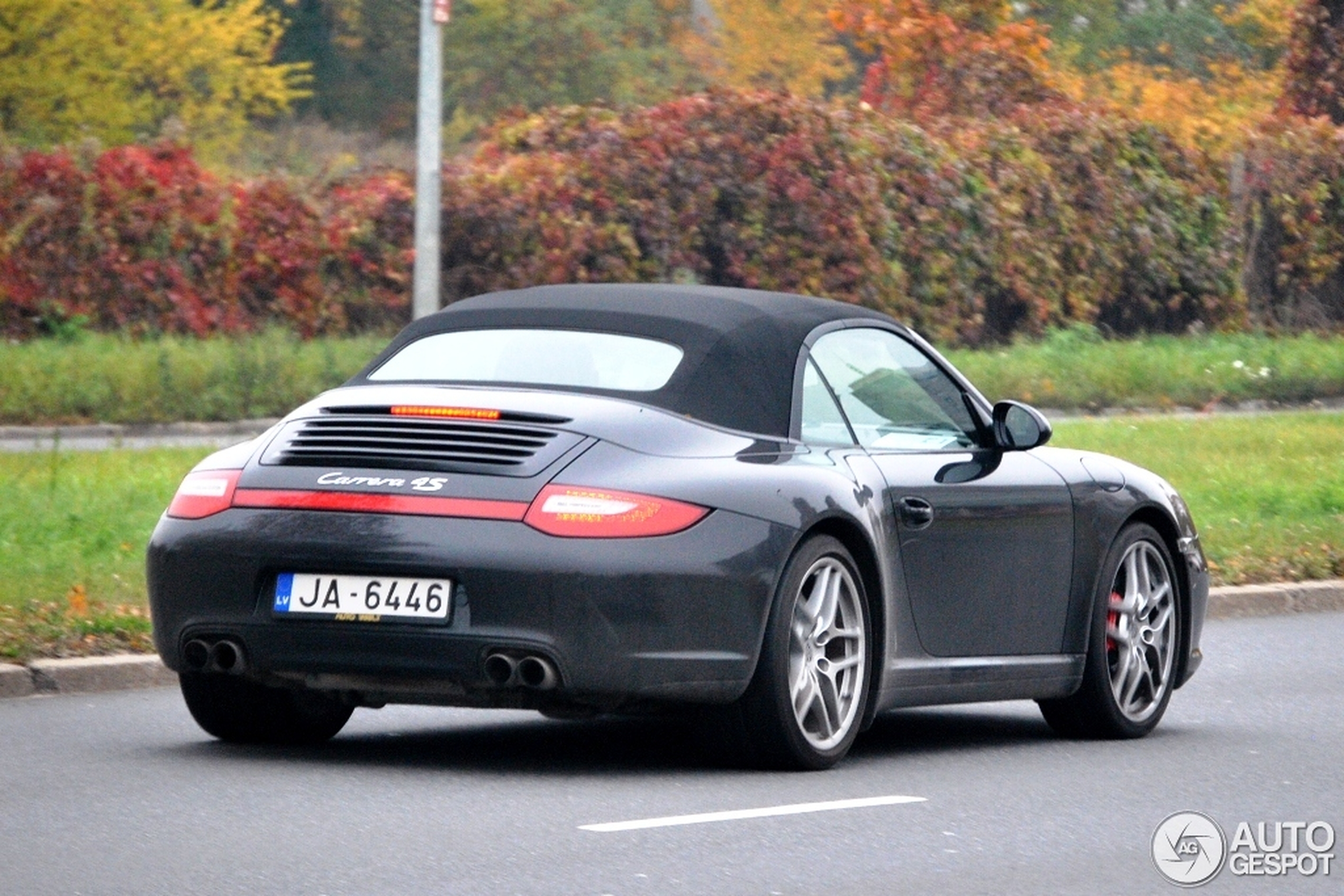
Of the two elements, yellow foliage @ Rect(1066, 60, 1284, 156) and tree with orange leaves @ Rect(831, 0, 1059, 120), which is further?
yellow foliage @ Rect(1066, 60, 1284, 156)

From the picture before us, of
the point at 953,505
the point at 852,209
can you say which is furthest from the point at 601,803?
the point at 852,209

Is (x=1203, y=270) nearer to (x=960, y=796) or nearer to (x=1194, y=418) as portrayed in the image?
(x=1194, y=418)

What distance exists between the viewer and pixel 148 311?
2712 cm

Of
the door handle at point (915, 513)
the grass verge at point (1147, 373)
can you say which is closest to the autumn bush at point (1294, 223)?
the grass verge at point (1147, 373)

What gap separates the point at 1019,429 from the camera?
28.6ft

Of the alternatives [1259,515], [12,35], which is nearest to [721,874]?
[1259,515]

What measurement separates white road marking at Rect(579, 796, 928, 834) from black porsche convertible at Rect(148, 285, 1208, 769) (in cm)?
37

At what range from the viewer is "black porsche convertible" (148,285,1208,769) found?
7.26m

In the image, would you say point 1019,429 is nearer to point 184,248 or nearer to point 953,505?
point 953,505

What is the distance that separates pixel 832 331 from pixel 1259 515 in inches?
357

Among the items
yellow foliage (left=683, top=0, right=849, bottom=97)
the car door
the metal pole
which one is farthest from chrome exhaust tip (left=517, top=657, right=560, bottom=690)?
yellow foliage (left=683, top=0, right=849, bottom=97)

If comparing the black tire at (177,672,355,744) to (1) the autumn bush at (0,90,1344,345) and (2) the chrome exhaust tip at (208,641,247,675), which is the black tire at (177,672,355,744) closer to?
(2) the chrome exhaust tip at (208,641,247,675)

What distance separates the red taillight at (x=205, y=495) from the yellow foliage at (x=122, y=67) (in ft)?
105

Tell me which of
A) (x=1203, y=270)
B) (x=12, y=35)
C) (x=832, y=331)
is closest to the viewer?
(x=832, y=331)
